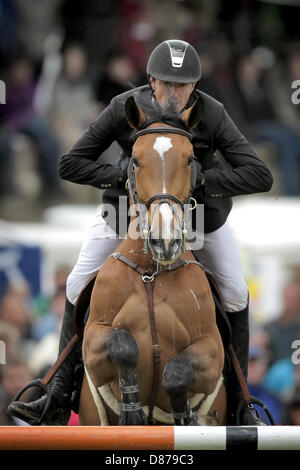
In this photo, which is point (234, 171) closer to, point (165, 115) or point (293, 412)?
point (165, 115)

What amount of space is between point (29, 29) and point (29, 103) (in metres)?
2.26

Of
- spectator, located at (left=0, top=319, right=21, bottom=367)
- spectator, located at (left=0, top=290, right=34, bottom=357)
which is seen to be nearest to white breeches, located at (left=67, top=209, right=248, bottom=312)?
spectator, located at (left=0, top=319, right=21, bottom=367)

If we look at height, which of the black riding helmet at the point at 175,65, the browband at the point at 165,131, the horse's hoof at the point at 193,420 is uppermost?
the black riding helmet at the point at 175,65

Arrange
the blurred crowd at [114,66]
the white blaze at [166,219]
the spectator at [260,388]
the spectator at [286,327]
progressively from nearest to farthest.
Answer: the white blaze at [166,219], the spectator at [260,388], the spectator at [286,327], the blurred crowd at [114,66]

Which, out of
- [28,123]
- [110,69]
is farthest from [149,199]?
[28,123]

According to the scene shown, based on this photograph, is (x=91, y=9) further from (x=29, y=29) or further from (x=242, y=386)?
(x=242, y=386)

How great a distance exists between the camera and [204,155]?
5.82 m

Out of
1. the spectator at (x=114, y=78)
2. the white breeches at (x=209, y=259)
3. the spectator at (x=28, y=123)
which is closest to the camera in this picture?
the white breeches at (x=209, y=259)

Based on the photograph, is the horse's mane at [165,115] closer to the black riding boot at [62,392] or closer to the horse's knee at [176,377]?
the horse's knee at [176,377]

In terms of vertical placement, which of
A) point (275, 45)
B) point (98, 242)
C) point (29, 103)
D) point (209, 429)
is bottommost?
point (209, 429)

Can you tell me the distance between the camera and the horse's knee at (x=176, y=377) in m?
5.15

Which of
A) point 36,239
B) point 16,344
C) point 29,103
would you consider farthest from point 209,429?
point 29,103

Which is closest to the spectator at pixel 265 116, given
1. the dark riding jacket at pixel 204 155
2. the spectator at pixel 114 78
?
the spectator at pixel 114 78

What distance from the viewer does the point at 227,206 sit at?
5.96 meters
